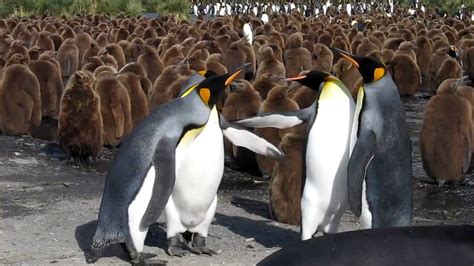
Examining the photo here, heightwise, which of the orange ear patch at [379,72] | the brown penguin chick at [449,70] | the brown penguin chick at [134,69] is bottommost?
the brown penguin chick at [449,70]

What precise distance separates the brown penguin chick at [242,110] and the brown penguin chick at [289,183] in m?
1.89

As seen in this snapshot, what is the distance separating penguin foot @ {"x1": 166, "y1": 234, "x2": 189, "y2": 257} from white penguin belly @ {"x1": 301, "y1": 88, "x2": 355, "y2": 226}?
0.68 m

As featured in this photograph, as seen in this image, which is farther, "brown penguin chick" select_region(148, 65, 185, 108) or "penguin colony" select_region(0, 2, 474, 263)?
"brown penguin chick" select_region(148, 65, 185, 108)

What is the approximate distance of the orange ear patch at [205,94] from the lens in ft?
12.5

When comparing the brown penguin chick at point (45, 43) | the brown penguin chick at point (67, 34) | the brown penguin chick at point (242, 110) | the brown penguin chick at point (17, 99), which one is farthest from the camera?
the brown penguin chick at point (67, 34)

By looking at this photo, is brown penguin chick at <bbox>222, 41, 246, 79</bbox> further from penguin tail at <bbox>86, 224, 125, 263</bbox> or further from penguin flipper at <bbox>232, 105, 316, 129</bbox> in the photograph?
penguin tail at <bbox>86, 224, 125, 263</bbox>

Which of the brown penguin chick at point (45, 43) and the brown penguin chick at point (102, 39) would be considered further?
the brown penguin chick at point (102, 39)

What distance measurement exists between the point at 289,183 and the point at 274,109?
5.45 feet

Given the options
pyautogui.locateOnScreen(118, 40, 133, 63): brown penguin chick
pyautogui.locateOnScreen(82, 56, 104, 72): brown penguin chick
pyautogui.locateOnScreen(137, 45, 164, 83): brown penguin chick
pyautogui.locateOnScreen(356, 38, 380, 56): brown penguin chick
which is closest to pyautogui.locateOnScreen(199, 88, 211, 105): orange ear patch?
pyautogui.locateOnScreen(82, 56, 104, 72): brown penguin chick

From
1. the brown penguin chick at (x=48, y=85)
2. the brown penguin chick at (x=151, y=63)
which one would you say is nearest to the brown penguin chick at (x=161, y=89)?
the brown penguin chick at (x=48, y=85)

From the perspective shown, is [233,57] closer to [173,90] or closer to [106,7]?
[173,90]

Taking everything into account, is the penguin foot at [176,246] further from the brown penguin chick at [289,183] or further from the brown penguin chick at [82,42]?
the brown penguin chick at [82,42]

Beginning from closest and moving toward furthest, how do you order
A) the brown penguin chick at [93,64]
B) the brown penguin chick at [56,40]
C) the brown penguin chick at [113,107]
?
1. the brown penguin chick at [113,107]
2. the brown penguin chick at [93,64]
3. the brown penguin chick at [56,40]

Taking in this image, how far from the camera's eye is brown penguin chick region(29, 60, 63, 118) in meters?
9.21
